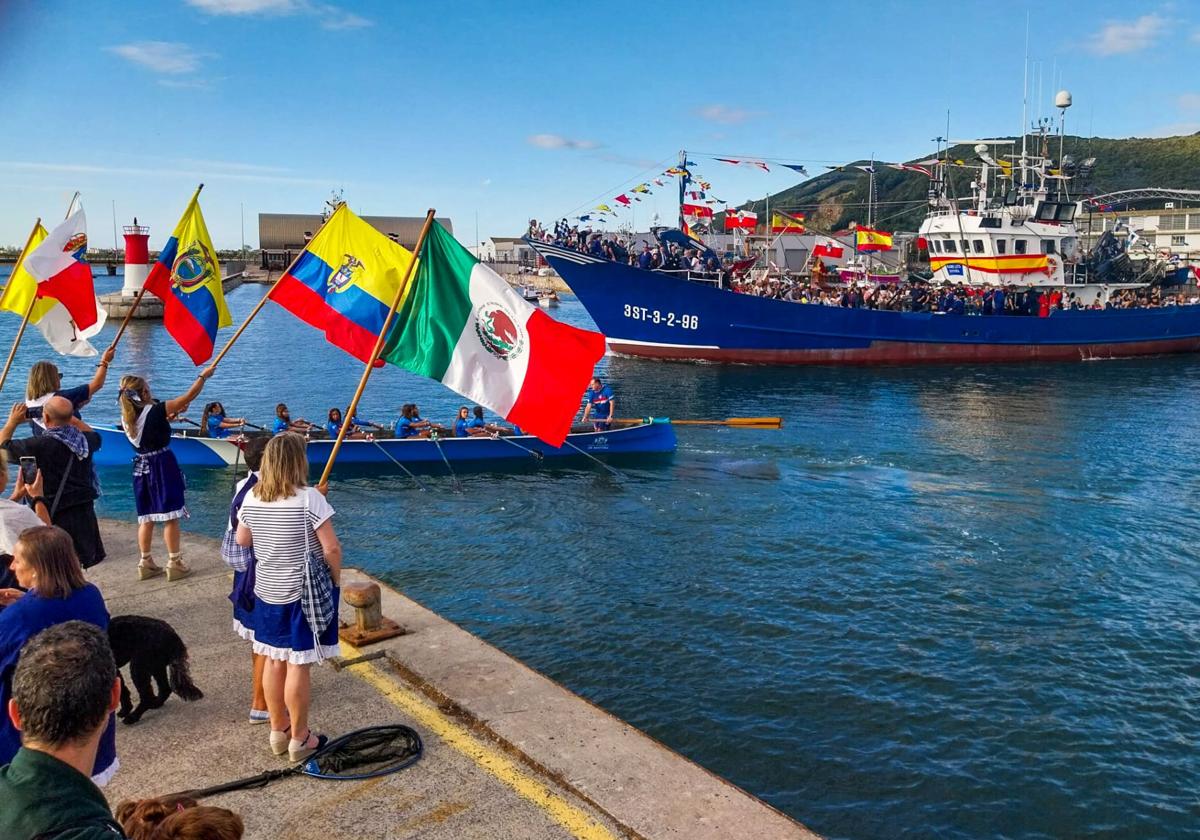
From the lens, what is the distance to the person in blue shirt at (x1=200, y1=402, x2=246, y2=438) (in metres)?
18.0

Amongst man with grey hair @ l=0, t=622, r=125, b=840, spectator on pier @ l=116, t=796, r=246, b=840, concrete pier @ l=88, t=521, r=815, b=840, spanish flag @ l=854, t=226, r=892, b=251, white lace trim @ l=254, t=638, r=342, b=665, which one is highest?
spanish flag @ l=854, t=226, r=892, b=251

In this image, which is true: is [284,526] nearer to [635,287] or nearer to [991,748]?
[991,748]

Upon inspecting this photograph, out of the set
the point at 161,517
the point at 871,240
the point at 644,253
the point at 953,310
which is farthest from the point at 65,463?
the point at 871,240

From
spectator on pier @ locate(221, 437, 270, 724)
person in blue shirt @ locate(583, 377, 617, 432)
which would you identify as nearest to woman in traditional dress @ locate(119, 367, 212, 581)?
spectator on pier @ locate(221, 437, 270, 724)

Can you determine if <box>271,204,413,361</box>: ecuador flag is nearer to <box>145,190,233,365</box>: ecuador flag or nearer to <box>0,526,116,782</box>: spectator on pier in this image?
<box>145,190,233,365</box>: ecuador flag

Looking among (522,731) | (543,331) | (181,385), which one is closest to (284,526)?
(522,731)

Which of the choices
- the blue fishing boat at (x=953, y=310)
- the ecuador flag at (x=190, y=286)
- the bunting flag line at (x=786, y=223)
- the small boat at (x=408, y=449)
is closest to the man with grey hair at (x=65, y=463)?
the ecuador flag at (x=190, y=286)

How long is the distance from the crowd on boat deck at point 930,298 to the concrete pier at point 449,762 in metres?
32.4

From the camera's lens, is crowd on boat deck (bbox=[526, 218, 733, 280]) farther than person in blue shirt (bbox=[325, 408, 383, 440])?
Yes

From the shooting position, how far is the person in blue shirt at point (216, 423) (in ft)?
A: 58.9

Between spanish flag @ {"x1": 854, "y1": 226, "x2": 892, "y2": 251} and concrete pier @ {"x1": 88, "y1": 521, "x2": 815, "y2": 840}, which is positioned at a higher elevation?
spanish flag @ {"x1": 854, "y1": 226, "x2": 892, "y2": 251}

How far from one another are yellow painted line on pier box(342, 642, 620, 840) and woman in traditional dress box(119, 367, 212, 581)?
271cm

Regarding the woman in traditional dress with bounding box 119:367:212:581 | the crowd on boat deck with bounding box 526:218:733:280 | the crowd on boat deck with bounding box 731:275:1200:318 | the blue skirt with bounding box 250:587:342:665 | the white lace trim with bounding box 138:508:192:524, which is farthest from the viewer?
the crowd on boat deck with bounding box 731:275:1200:318

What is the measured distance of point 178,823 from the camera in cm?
262
